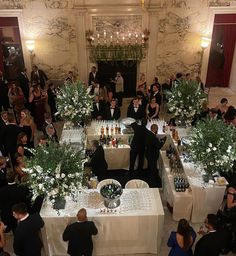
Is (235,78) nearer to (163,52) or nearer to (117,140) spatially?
(163,52)

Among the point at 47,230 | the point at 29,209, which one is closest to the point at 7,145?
the point at 29,209

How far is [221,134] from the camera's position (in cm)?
585

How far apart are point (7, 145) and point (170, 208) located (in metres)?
3.93

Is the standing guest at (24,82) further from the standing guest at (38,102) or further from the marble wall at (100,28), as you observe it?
the standing guest at (38,102)

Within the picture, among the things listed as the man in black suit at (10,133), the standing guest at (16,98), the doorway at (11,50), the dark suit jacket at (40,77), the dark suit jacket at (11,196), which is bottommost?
the dark suit jacket at (11,196)

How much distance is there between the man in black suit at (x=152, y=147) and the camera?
24.2 feet

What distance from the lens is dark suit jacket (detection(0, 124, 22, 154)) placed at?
296 inches

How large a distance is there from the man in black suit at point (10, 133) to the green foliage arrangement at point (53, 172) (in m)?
2.40

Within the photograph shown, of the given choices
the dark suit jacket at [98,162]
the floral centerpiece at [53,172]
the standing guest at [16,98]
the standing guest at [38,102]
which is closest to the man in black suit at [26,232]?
the floral centerpiece at [53,172]

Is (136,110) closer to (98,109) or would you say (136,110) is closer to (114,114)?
(114,114)

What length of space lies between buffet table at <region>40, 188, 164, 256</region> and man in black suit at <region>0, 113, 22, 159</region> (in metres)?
2.42

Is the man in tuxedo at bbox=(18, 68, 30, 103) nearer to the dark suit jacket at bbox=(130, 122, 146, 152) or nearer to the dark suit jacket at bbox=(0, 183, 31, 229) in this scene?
the dark suit jacket at bbox=(130, 122, 146, 152)

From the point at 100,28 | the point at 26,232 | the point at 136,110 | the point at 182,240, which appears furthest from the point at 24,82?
the point at 182,240

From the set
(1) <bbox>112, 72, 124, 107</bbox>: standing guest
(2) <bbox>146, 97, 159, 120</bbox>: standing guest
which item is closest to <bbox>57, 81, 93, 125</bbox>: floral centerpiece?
(2) <bbox>146, 97, 159, 120</bbox>: standing guest
